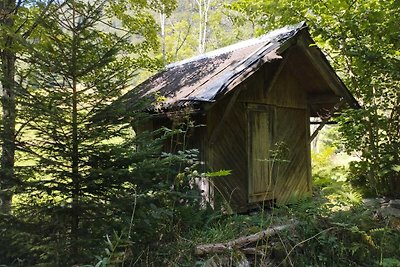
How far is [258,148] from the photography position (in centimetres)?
791

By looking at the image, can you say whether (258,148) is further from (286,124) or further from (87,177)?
(87,177)

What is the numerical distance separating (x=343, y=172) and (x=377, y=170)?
6.15 ft

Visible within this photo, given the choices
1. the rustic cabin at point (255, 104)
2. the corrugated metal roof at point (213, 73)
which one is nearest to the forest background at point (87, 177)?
the corrugated metal roof at point (213, 73)

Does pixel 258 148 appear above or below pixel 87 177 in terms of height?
above

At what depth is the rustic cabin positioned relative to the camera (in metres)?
6.58

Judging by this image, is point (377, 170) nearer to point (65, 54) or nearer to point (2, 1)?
point (65, 54)

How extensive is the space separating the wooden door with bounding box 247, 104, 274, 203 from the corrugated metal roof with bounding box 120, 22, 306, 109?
50.1 inches

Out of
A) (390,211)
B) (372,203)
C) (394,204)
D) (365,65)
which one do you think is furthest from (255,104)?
(394,204)

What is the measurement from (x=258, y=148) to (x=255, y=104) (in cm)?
102

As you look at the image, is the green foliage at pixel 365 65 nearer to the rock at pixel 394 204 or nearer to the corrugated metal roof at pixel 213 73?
the rock at pixel 394 204

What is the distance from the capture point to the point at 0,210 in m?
3.76

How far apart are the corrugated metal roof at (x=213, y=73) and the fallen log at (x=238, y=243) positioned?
2.17 metres

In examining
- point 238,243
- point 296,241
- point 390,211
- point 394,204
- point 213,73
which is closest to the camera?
point 238,243

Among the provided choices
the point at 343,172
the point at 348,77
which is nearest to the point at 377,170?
the point at 343,172
